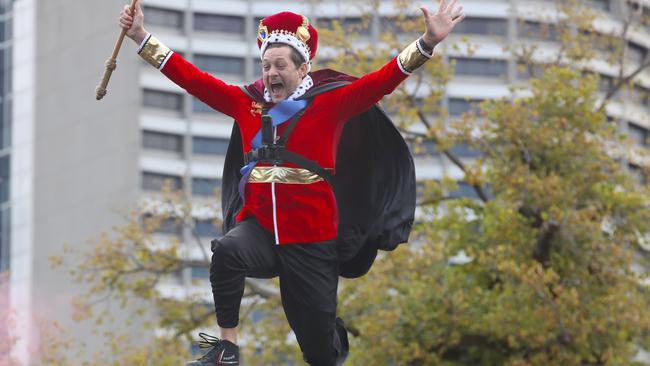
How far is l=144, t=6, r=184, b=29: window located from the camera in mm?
62625

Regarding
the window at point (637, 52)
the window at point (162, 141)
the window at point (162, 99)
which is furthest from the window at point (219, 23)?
the window at point (637, 52)

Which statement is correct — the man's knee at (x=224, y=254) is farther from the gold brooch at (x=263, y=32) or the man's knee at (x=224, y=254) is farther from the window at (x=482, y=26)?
the window at (x=482, y=26)

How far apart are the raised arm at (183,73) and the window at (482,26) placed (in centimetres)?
5540

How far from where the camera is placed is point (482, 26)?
62.9 metres

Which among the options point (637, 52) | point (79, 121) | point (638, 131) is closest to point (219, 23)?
point (79, 121)

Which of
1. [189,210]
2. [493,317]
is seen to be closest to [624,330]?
[493,317]

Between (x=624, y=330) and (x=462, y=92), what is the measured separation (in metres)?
44.5

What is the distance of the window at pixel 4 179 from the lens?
59906 millimetres

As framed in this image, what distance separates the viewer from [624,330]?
61.3 ft

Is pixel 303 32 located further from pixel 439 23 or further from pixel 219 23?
pixel 219 23

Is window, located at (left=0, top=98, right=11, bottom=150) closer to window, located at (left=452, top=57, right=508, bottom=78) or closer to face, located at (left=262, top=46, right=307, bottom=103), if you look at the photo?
window, located at (left=452, top=57, right=508, bottom=78)

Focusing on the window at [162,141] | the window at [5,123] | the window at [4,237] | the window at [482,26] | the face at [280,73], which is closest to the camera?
the face at [280,73]

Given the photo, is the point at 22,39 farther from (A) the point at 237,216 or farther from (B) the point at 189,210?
(A) the point at 237,216

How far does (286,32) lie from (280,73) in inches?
8.6
